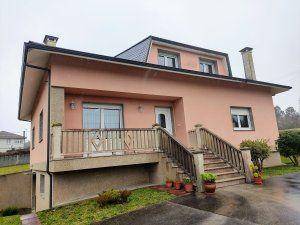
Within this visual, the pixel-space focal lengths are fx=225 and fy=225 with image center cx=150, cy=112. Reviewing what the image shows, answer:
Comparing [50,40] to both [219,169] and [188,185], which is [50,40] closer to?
[188,185]

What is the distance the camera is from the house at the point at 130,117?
26.8 ft

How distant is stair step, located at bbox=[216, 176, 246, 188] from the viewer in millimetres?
8383

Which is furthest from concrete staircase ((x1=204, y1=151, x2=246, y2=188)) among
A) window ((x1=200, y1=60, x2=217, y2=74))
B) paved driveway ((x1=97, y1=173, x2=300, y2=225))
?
window ((x1=200, y1=60, x2=217, y2=74))

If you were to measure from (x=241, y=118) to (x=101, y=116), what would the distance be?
902 centimetres

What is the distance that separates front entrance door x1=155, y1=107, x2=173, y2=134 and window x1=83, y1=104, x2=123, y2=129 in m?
2.27

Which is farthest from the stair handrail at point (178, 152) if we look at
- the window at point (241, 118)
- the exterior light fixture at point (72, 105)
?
the window at point (241, 118)

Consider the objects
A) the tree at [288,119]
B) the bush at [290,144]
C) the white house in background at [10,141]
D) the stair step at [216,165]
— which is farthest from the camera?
the white house in background at [10,141]

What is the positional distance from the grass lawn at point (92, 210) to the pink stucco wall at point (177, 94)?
3.75 m

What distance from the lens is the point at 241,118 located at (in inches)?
569

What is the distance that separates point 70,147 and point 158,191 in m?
3.53

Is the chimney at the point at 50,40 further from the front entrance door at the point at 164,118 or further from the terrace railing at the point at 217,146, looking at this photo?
the terrace railing at the point at 217,146

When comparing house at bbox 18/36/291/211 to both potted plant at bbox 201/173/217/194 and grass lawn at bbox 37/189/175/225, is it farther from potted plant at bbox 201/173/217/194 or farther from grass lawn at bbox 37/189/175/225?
grass lawn at bbox 37/189/175/225

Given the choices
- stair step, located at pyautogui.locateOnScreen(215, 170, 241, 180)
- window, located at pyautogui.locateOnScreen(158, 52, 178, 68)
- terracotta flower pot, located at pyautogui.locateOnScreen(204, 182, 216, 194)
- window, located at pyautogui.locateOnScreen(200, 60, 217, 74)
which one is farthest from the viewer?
window, located at pyautogui.locateOnScreen(200, 60, 217, 74)

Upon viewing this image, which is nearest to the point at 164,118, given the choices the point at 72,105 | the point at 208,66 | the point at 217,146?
the point at 217,146
